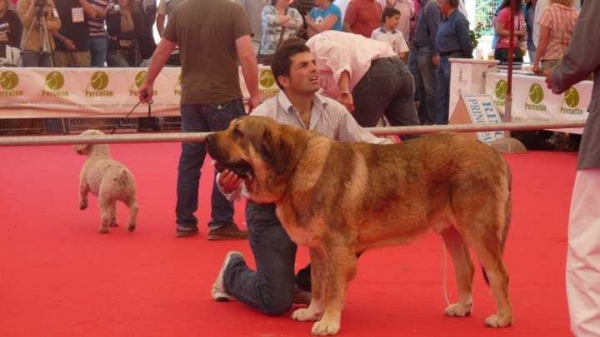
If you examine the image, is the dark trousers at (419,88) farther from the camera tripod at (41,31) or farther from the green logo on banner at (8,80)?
the green logo on banner at (8,80)

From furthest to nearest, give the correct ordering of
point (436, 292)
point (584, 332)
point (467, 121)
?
point (467, 121)
point (436, 292)
point (584, 332)

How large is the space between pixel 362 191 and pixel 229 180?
0.68 m

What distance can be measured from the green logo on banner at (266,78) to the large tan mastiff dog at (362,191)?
1021 centimetres

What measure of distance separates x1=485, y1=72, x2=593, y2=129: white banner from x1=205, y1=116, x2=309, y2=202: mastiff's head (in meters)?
8.57

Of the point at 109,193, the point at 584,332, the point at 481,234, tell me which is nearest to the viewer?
the point at 584,332

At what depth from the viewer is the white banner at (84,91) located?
50.3 feet

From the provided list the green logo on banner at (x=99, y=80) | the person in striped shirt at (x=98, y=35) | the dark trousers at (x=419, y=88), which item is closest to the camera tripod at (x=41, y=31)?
the person in striped shirt at (x=98, y=35)

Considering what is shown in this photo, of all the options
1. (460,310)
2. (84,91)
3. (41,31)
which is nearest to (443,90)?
(84,91)

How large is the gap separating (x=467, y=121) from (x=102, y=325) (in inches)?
367

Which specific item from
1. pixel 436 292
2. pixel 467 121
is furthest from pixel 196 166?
pixel 467 121

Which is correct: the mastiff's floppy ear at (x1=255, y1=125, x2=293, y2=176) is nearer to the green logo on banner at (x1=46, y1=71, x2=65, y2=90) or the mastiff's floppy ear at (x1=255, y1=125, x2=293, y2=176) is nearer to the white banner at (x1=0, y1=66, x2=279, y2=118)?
the white banner at (x1=0, y1=66, x2=279, y2=118)

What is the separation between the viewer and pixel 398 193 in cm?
552

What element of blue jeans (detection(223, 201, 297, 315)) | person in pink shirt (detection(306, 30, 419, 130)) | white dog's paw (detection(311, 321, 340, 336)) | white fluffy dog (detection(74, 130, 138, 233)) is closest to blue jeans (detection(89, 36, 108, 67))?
white fluffy dog (detection(74, 130, 138, 233))

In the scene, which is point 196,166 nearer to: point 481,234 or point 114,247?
point 114,247
